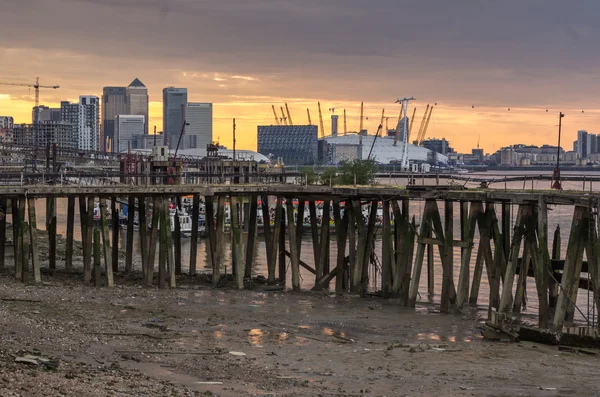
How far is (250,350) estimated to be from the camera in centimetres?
3328

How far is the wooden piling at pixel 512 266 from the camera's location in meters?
39.5

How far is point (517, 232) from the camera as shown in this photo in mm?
40406

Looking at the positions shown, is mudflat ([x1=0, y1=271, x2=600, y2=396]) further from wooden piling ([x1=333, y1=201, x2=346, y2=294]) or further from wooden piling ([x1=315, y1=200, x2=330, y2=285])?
wooden piling ([x1=315, y1=200, x2=330, y2=285])

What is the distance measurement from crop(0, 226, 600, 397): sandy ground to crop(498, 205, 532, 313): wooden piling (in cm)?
152

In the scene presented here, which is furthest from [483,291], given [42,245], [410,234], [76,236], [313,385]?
[76,236]

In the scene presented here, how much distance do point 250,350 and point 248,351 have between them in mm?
255

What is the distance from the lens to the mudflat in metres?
26.8

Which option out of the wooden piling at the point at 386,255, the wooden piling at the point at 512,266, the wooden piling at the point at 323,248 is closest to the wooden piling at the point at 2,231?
the wooden piling at the point at 323,248

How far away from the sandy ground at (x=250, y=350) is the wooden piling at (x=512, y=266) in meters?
1.52

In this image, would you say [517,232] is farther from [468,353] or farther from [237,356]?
[237,356]

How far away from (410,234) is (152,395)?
76.9ft

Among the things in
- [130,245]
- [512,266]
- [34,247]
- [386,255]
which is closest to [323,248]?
[386,255]

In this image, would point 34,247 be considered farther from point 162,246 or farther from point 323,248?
point 323,248

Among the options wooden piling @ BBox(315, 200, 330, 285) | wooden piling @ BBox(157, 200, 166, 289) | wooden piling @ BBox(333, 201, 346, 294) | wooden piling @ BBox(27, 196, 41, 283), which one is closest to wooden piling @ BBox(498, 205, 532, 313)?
wooden piling @ BBox(333, 201, 346, 294)
